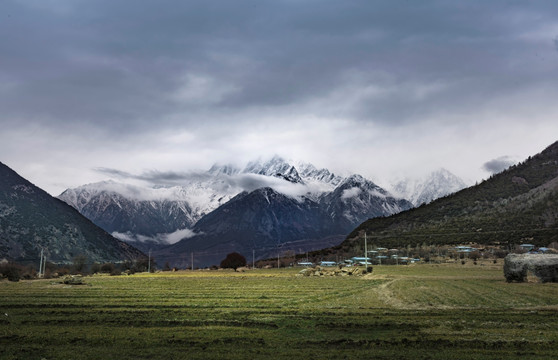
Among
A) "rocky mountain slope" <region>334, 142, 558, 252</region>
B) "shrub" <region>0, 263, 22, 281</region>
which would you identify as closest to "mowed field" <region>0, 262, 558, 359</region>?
"shrub" <region>0, 263, 22, 281</region>

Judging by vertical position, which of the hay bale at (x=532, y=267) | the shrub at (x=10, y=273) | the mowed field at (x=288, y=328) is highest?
the hay bale at (x=532, y=267)

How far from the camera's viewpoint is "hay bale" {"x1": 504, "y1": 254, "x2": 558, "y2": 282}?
1799 inches

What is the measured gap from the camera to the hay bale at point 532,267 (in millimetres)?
45688

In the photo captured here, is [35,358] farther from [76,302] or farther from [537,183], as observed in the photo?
[537,183]

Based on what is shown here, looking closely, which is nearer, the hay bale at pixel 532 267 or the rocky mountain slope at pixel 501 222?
the hay bale at pixel 532 267

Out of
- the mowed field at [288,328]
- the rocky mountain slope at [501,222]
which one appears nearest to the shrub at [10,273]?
the mowed field at [288,328]

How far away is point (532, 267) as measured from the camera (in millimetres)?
46812

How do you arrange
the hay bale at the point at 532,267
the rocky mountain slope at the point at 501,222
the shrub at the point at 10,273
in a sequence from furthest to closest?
the rocky mountain slope at the point at 501,222 < the shrub at the point at 10,273 < the hay bale at the point at 532,267

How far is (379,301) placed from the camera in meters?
33.5

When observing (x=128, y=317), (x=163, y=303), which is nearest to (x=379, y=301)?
(x=163, y=303)

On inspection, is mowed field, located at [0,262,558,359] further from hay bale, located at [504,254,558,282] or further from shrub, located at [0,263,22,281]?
shrub, located at [0,263,22,281]

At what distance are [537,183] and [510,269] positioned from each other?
16559cm

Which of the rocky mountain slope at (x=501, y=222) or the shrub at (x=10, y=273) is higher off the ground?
the rocky mountain slope at (x=501, y=222)

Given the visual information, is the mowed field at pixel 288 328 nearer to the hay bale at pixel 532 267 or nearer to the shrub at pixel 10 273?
the hay bale at pixel 532 267
